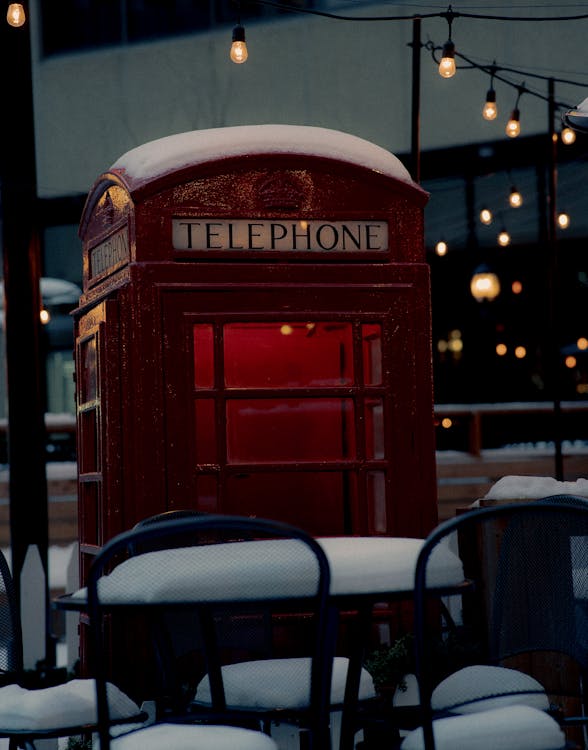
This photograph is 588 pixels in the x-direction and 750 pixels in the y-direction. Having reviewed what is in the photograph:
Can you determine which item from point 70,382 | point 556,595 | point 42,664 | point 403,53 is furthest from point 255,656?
point 70,382

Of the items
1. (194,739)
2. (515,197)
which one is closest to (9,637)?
(194,739)

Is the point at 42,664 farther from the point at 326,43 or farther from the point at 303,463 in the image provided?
the point at 326,43

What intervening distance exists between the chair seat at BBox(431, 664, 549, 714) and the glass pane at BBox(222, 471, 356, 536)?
2090mm

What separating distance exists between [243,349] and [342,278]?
1.65ft

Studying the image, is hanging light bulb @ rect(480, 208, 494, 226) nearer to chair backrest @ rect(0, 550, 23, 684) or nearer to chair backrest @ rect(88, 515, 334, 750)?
chair backrest @ rect(0, 550, 23, 684)

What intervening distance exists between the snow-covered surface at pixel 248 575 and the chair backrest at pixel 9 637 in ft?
2.67

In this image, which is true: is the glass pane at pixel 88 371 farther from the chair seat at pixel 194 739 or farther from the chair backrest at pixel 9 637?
the chair seat at pixel 194 739

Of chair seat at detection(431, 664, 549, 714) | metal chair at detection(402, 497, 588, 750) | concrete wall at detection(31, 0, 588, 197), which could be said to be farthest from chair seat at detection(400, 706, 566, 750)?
concrete wall at detection(31, 0, 588, 197)

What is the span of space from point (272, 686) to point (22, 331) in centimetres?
528

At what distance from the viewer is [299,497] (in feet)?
18.1

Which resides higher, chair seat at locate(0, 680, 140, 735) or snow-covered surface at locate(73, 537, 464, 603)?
snow-covered surface at locate(73, 537, 464, 603)

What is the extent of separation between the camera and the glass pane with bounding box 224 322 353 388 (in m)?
5.21

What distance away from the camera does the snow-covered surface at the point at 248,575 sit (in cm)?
279

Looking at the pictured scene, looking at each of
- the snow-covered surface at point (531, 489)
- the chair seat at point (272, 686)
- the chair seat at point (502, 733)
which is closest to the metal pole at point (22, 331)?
the snow-covered surface at point (531, 489)
